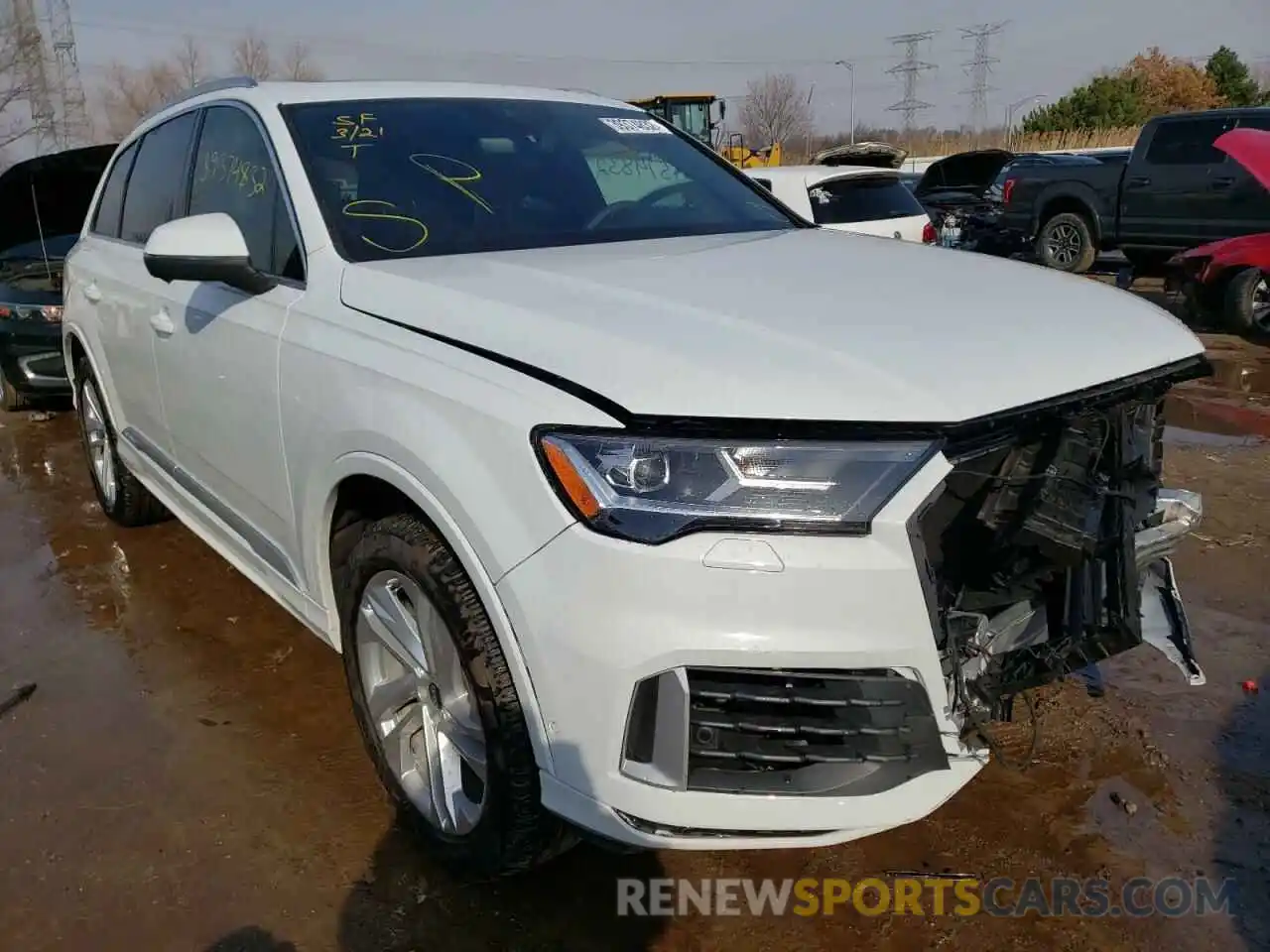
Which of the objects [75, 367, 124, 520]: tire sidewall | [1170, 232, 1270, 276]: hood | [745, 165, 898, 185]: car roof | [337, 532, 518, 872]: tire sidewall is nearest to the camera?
[337, 532, 518, 872]: tire sidewall

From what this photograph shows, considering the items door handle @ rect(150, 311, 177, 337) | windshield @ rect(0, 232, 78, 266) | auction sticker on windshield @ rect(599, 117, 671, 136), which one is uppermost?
auction sticker on windshield @ rect(599, 117, 671, 136)

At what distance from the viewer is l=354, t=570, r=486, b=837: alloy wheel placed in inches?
86.2

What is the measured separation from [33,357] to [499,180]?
5396 mm

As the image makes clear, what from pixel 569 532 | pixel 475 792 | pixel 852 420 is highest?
pixel 852 420

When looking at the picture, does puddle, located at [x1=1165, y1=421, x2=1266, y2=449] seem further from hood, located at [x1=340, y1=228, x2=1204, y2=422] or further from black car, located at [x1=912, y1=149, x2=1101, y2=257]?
black car, located at [x1=912, y1=149, x2=1101, y2=257]

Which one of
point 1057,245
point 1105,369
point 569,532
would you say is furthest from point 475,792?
point 1057,245

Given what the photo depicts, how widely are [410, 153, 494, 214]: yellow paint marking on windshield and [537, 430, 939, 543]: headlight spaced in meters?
1.34

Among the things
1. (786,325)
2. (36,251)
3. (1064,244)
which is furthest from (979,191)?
(786,325)

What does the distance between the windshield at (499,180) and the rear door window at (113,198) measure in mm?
1824

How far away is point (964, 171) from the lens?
17.9 metres

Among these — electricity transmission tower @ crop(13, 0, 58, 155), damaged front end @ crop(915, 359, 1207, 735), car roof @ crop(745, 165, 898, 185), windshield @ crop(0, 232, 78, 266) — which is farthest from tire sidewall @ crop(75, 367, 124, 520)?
electricity transmission tower @ crop(13, 0, 58, 155)

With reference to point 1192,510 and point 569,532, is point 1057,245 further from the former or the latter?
point 569,532

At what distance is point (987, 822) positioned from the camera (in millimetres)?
2588

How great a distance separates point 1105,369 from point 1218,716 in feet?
5.15
